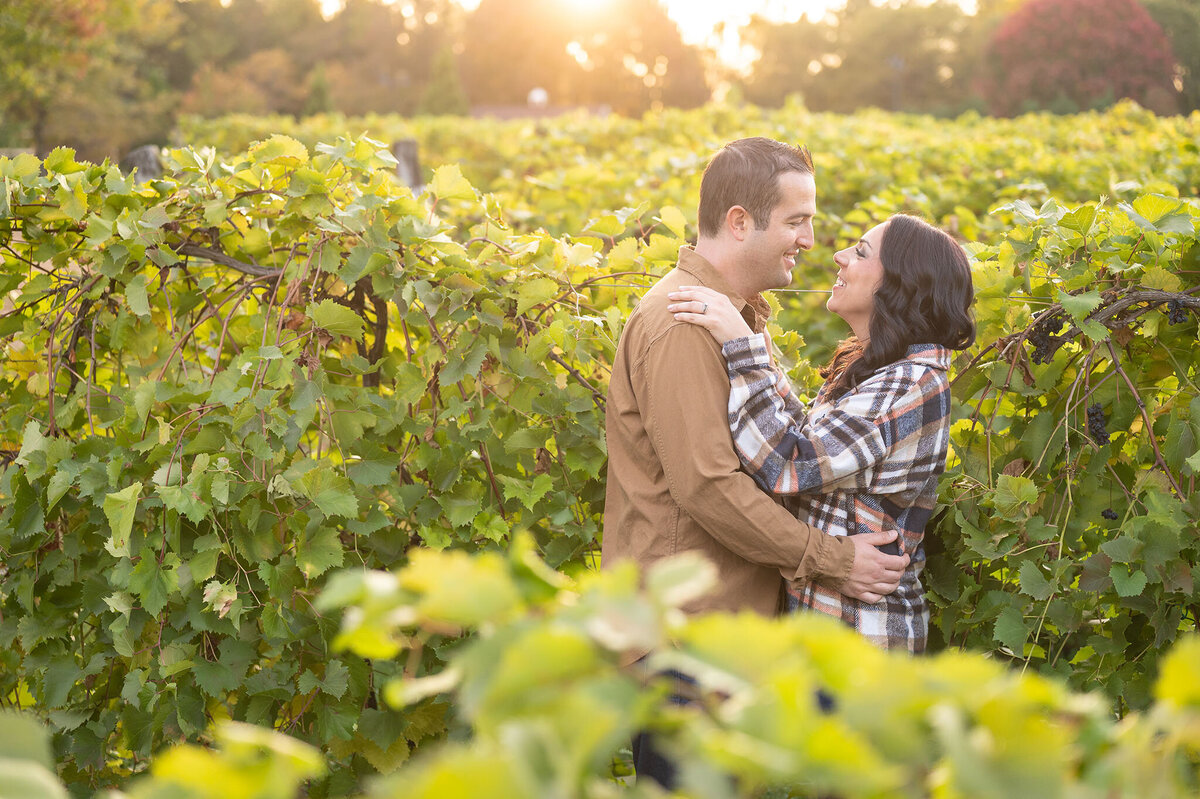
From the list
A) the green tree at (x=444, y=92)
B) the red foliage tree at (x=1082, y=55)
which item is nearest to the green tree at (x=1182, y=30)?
the red foliage tree at (x=1082, y=55)

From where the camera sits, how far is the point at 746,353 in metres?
2.14

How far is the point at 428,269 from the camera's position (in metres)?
Answer: 2.68

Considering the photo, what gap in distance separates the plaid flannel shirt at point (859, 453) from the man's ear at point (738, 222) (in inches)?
11.3

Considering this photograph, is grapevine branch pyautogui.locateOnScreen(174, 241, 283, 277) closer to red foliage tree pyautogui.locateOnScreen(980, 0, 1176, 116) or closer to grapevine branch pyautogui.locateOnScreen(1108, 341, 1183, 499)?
grapevine branch pyautogui.locateOnScreen(1108, 341, 1183, 499)

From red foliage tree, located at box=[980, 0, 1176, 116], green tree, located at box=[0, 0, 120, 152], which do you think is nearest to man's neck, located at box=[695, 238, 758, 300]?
green tree, located at box=[0, 0, 120, 152]

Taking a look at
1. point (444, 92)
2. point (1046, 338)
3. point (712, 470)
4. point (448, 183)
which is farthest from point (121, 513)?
point (444, 92)

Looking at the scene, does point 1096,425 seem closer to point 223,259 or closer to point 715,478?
point 715,478

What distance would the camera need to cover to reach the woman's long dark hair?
7.48 feet

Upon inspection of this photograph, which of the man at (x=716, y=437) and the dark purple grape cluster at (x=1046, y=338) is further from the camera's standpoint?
the dark purple grape cluster at (x=1046, y=338)

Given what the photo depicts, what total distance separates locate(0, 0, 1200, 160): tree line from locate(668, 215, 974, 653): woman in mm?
26816

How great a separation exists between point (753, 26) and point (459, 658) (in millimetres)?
69249

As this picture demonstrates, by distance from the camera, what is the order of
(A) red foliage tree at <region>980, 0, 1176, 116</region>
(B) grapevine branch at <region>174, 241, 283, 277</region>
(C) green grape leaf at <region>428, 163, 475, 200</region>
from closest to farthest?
(C) green grape leaf at <region>428, 163, 475, 200</region>
(B) grapevine branch at <region>174, 241, 283, 277</region>
(A) red foliage tree at <region>980, 0, 1176, 116</region>

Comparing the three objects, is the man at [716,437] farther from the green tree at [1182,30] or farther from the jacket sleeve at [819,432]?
the green tree at [1182,30]

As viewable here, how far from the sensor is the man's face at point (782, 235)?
2.32 m
